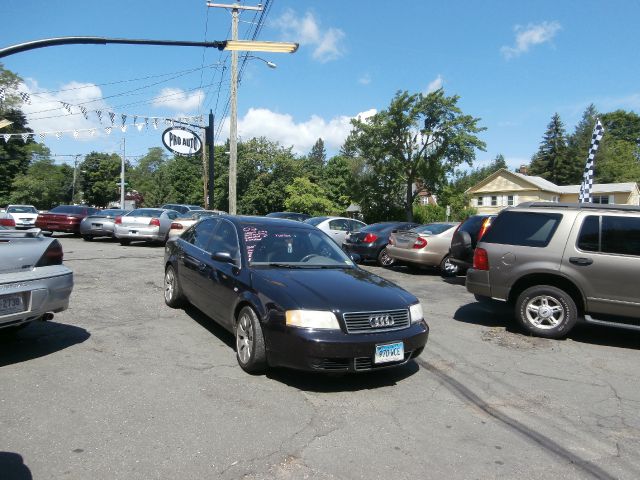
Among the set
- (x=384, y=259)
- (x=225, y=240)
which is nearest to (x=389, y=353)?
(x=225, y=240)

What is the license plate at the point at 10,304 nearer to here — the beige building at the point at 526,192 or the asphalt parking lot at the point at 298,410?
the asphalt parking lot at the point at 298,410

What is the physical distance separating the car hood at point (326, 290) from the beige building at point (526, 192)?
52992 mm

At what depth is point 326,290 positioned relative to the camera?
4.57 m

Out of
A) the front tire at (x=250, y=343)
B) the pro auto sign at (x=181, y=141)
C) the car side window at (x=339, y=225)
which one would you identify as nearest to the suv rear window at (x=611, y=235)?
the front tire at (x=250, y=343)

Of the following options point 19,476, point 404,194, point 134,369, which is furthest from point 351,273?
point 404,194

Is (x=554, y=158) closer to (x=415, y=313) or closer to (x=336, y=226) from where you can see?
(x=336, y=226)

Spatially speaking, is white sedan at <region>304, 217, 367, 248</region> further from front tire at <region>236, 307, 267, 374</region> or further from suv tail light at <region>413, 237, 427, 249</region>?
front tire at <region>236, 307, 267, 374</region>

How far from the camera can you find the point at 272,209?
57.1 m

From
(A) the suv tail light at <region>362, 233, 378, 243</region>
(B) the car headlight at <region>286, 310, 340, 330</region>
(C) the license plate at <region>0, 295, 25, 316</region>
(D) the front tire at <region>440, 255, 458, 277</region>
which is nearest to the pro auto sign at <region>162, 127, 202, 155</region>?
(A) the suv tail light at <region>362, 233, 378, 243</region>

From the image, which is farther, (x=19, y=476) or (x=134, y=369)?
(x=134, y=369)

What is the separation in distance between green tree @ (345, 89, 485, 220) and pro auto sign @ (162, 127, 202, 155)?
2089cm

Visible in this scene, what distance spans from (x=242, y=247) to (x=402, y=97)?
37.8m

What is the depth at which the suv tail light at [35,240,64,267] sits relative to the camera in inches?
196

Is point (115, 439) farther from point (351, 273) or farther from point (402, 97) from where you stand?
point (402, 97)
